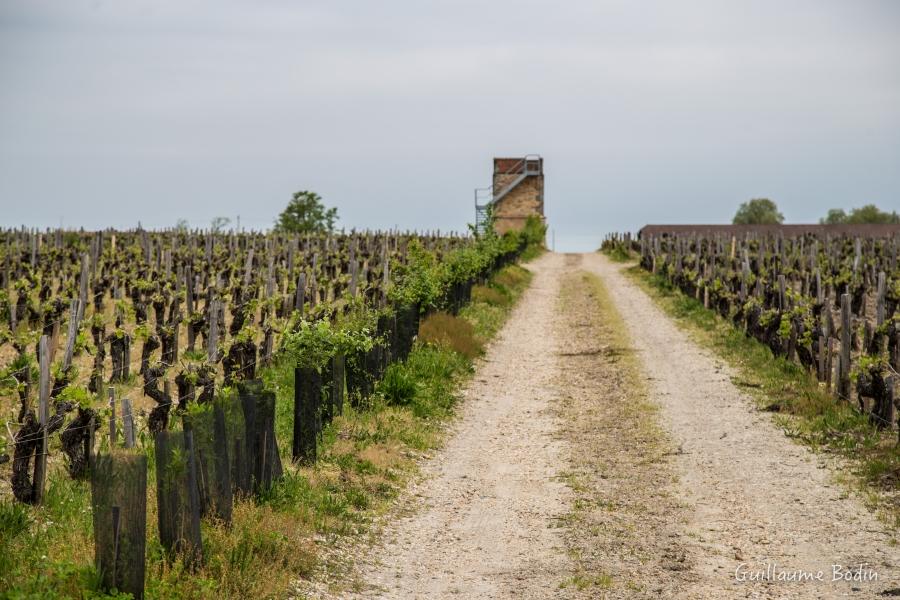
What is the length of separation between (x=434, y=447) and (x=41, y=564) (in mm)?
7727

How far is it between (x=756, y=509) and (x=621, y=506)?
1.54 metres

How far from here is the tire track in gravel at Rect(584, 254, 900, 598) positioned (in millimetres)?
9031

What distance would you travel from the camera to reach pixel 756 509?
1145cm

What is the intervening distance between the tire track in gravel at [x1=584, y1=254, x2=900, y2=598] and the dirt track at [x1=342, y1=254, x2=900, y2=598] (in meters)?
0.03

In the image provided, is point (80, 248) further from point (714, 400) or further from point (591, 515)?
point (591, 515)

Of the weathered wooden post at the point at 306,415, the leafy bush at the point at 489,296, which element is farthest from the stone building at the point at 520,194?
the weathered wooden post at the point at 306,415

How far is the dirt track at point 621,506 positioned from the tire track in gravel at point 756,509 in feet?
0.08

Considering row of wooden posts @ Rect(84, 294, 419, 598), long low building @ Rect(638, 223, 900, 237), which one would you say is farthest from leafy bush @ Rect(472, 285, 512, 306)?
long low building @ Rect(638, 223, 900, 237)

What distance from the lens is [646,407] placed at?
17359 mm

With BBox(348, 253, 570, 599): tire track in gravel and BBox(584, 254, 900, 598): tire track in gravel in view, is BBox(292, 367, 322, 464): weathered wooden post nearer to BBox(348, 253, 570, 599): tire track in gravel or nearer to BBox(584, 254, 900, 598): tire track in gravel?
BBox(348, 253, 570, 599): tire track in gravel

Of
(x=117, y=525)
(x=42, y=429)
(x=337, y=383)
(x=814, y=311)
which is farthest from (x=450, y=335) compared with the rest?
(x=117, y=525)

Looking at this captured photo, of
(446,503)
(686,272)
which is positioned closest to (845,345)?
(446,503)

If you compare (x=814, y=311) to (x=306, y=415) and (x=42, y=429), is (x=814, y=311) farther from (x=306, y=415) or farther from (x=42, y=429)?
(x=42, y=429)

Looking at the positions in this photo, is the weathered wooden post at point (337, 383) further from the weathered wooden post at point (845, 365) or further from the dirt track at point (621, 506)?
the weathered wooden post at point (845, 365)
